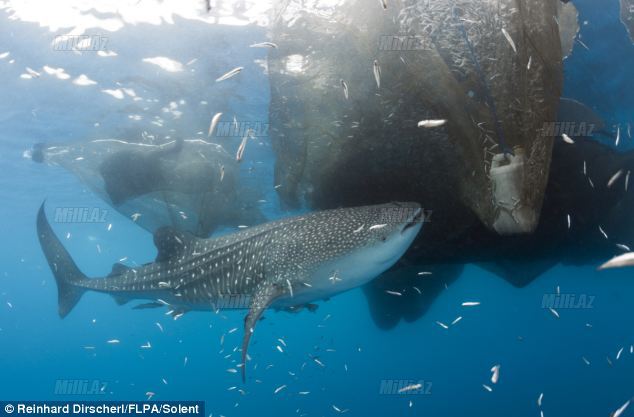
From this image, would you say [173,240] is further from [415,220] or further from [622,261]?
[622,261]

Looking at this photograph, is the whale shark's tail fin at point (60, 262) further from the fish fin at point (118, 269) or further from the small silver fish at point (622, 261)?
the small silver fish at point (622, 261)

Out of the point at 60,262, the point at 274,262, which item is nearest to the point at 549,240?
the point at 274,262

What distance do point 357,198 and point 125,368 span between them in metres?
177

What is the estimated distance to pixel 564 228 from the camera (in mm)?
12094

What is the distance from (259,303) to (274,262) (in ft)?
2.13

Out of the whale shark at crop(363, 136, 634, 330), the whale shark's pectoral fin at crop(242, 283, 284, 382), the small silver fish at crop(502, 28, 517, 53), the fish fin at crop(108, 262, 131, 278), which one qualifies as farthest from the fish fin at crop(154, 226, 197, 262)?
the small silver fish at crop(502, 28, 517, 53)

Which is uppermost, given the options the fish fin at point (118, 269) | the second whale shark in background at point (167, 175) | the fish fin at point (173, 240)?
the fish fin at point (173, 240)

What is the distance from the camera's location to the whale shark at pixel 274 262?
4.99 meters

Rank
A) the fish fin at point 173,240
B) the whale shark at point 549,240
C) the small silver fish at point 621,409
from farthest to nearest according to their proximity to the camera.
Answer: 1. the whale shark at point 549,240
2. the fish fin at point 173,240
3. the small silver fish at point 621,409

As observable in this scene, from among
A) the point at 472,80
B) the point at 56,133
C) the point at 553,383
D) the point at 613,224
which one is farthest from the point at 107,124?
the point at 553,383

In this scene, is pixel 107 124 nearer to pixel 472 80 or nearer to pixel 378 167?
pixel 378 167

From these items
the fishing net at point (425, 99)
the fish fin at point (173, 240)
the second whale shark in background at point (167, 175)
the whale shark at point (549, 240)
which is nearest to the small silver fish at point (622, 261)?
the fishing net at point (425, 99)

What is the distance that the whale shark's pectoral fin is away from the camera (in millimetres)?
5043

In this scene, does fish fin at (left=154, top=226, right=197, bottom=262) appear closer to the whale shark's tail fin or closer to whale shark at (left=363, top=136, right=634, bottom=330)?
the whale shark's tail fin
